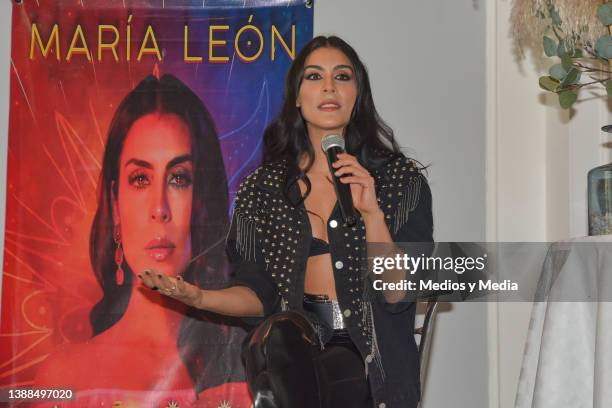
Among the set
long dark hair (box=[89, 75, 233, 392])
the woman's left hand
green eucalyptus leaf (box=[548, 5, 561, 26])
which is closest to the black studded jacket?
the woman's left hand

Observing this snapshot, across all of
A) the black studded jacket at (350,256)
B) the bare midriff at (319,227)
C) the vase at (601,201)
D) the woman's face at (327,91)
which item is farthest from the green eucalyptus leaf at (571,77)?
the bare midriff at (319,227)

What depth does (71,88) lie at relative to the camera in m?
2.96

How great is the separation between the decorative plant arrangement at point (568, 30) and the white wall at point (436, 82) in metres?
0.64

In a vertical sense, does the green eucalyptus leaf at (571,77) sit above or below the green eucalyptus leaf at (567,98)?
above

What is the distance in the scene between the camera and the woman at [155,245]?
112 inches

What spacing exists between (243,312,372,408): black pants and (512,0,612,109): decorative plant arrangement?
3.08 feet

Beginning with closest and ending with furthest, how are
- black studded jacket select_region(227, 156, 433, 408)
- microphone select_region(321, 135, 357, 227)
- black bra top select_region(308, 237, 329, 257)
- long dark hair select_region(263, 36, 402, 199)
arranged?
microphone select_region(321, 135, 357, 227)
black studded jacket select_region(227, 156, 433, 408)
black bra top select_region(308, 237, 329, 257)
long dark hair select_region(263, 36, 402, 199)

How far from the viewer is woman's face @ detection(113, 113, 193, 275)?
289 cm

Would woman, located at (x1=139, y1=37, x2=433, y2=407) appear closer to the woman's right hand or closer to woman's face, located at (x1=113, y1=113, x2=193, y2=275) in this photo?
the woman's right hand

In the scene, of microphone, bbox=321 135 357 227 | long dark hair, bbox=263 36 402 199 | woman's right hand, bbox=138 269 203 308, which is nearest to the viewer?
woman's right hand, bbox=138 269 203 308

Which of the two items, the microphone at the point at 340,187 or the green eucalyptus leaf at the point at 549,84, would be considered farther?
the green eucalyptus leaf at the point at 549,84

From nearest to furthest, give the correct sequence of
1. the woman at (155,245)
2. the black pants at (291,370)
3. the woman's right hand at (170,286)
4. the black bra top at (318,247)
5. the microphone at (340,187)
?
the black pants at (291,370) < the woman's right hand at (170,286) < the microphone at (340,187) < the black bra top at (318,247) < the woman at (155,245)

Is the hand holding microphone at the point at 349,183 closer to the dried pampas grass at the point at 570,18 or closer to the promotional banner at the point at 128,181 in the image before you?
the dried pampas grass at the point at 570,18

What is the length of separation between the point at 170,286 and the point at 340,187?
43cm
